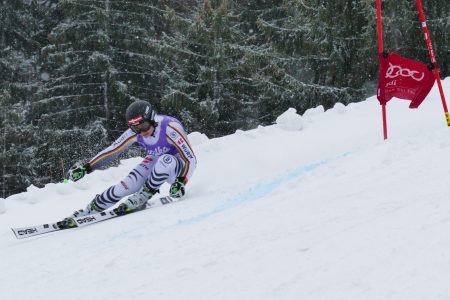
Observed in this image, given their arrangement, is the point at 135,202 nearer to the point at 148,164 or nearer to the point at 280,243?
the point at 148,164

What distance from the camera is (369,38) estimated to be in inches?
602

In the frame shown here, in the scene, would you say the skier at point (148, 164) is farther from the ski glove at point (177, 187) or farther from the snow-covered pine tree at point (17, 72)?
the snow-covered pine tree at point (17, 72)

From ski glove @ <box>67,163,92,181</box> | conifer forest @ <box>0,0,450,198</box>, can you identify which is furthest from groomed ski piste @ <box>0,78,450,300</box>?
conifer forest @ <box>0,0,450,198</box>

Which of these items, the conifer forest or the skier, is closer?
the skier

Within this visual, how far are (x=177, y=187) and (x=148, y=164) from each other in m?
0.51

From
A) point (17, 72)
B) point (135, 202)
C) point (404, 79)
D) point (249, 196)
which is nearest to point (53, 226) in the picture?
point (135, 202)

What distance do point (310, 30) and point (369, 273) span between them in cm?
1483

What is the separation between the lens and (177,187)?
643 cm

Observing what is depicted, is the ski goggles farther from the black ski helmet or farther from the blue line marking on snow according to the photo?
the blue line marking on snow

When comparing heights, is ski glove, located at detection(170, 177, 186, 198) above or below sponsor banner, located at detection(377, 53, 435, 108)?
below

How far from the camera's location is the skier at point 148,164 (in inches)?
253

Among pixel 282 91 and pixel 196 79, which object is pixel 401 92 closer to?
pixel 282 91

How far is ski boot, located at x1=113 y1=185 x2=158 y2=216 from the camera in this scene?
246 inches

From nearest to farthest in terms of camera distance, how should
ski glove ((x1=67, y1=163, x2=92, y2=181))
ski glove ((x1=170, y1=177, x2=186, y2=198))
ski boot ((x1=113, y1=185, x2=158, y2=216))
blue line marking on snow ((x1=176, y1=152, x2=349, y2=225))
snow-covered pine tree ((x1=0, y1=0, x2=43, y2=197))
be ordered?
Answer: 1. blue line marking on snow ((x1=176, y1=152, x2=349, y2=225))
2. ski boot ((x1=113, y1=185, x2=158, y2=216))
3. ski glove ((x1=170, y1=177, x2=186, y2=198))
4. ski glove ((x1=67, y1=163, x2=92, y2=181))
5. snow-covered pine tree ((x1=0, y1=0, x2=43, y2=197))
